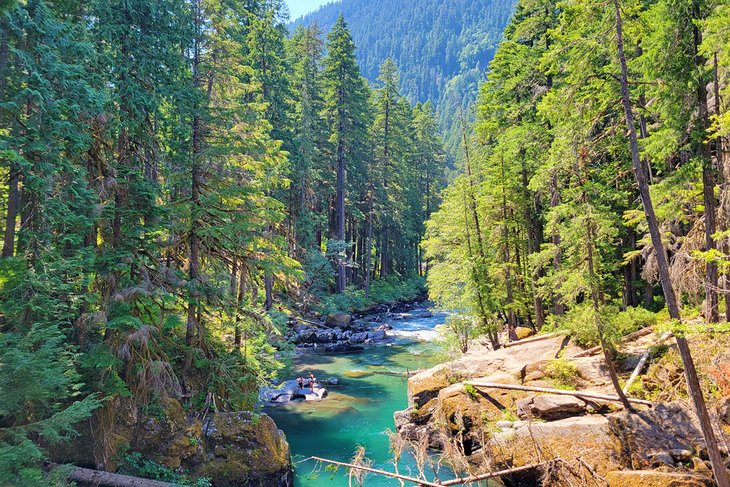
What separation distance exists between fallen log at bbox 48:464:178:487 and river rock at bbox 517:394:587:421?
882 centimetres

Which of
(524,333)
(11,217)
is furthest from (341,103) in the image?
(11,217)

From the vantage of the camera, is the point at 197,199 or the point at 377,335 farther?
the point at 377,335

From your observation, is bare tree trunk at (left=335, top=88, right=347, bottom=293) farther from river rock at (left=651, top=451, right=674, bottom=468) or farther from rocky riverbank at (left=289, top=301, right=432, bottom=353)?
river rock at (left=651, top=451, right=674, bottom=468)

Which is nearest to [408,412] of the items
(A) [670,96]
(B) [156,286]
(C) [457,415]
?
(C) [457,415]

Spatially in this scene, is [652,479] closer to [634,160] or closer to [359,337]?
[634,160]

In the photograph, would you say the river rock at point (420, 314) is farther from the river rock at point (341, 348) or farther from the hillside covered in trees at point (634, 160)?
the hillside covered in trees at point (634, 160)

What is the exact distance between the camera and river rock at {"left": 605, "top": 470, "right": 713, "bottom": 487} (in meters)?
8.61

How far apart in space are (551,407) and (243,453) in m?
8.01

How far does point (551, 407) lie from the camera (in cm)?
1182

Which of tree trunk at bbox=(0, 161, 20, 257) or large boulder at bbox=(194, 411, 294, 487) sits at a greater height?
tree trunk at bbox=(0, 161, 20, 257)

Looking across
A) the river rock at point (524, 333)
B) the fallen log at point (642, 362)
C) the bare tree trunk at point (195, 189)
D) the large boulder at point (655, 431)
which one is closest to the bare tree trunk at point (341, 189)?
the river rock at point (524, 333)

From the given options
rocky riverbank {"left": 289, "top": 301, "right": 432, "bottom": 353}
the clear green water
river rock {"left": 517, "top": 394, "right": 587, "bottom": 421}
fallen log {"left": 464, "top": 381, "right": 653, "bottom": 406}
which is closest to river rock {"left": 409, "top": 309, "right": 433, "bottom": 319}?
rocky riverbank {"left": 289, "top": 301, "right": 432, "bottom": 353}

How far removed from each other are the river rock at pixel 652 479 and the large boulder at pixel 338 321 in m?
23.6

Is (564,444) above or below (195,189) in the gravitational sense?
below
